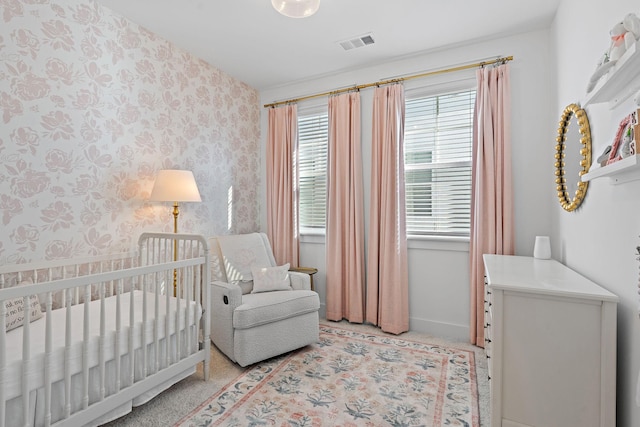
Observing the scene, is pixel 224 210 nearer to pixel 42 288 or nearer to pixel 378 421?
pixel 42 288

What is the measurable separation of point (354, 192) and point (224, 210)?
4.34 ft

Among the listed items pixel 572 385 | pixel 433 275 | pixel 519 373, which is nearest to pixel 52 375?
pixel 519 373

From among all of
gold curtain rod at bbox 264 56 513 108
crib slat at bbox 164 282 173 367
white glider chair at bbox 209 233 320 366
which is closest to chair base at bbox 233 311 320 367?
white glider chair at bbox 209 233 320 366

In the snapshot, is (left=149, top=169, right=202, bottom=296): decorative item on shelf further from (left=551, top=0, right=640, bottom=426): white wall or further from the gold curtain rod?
(left=551, top=0, right=640, bottom=426): white wall

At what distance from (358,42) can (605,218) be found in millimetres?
2147

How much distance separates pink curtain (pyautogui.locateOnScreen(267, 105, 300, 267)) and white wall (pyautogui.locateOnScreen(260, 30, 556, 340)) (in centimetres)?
31

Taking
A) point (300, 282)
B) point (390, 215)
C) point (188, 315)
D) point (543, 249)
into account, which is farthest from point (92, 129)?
point (543, 249)

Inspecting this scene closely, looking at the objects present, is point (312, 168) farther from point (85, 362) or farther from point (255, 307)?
point (85, 362)

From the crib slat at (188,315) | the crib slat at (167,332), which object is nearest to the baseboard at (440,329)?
the crib slat at (188,315)

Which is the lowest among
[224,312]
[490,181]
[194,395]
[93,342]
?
[194,395]

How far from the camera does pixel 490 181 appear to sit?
2.57 metres

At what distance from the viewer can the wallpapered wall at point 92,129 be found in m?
1.85

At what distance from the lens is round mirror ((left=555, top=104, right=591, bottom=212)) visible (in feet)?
5.49

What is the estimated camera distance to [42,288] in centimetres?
130
